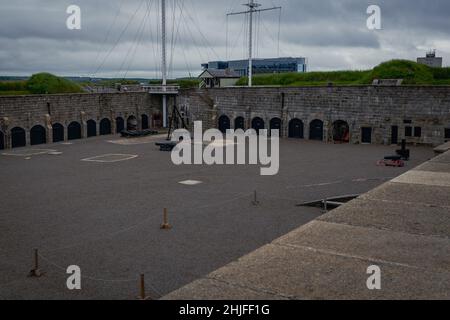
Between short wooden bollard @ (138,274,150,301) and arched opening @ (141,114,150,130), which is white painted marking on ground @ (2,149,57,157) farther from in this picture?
short wooden bollard @ (138,274,150,301)

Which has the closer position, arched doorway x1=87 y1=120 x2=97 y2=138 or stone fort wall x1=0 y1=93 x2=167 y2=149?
stone fort wall x1=0 y1=93 x2=167 y2=149

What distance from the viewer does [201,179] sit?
25188 millimetres

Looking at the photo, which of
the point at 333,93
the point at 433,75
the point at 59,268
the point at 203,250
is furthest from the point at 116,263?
the point at 433,75

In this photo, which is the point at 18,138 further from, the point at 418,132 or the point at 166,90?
the point at 418,132

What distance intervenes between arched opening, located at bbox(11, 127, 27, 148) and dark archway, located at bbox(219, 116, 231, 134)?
60.5 feet

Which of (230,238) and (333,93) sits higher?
(333,93)

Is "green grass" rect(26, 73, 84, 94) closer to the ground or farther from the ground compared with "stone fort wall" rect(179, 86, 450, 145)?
farther from the ground

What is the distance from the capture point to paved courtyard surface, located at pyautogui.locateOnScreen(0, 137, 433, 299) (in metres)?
12.9

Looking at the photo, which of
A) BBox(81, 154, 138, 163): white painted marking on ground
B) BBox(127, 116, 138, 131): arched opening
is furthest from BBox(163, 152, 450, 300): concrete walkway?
BBox(127, 116, 138, 131): arched opening

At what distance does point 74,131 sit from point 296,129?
66.8 feet
